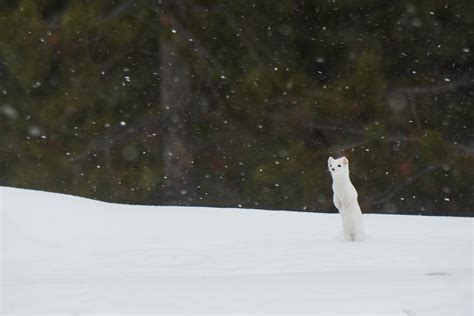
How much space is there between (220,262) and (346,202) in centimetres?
159

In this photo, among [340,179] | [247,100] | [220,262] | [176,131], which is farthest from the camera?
[176,131]

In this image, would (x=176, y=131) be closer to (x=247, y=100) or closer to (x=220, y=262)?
(x=247, y=100)

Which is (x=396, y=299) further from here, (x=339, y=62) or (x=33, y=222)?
(x=339, y=62)

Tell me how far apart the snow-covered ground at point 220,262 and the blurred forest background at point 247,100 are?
3.61 m

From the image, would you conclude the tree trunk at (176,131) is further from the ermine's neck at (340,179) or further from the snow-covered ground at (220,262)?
the ermine's neck at (340,179)

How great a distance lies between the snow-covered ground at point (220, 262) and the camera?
378cm

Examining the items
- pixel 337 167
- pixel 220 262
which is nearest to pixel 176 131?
pixel 337 167

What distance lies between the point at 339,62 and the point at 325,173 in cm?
174

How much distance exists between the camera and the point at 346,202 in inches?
261

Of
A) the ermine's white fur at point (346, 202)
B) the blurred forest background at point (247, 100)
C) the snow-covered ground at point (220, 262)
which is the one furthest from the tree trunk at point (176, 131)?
the ermine's white fur at point (346, 202)

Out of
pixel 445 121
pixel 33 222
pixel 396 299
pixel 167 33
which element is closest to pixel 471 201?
pixel 445 121

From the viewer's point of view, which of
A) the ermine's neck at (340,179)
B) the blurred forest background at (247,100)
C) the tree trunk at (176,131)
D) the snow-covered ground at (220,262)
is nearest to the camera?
the snow-covered ground at (220,262)

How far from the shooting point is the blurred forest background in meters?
12.7

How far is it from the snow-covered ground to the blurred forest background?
3.61m
